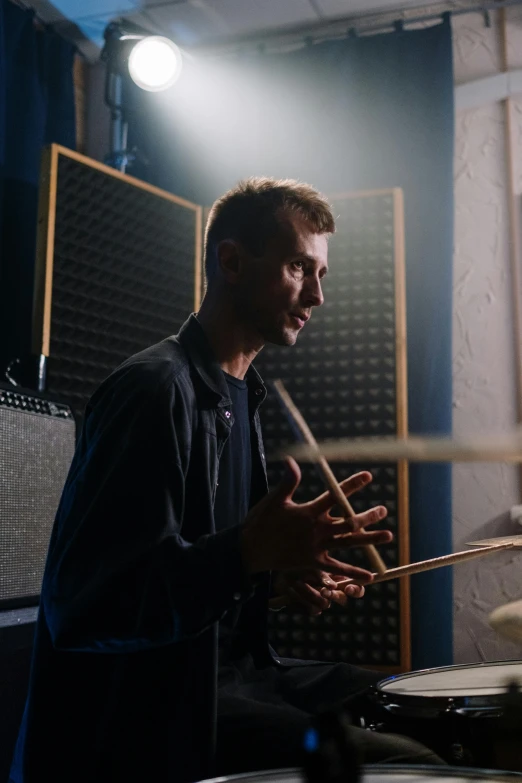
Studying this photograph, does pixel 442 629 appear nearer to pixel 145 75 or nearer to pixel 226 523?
pixel 226 523

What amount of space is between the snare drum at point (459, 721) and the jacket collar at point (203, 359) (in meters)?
0.55

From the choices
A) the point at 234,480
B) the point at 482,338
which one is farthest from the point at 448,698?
the point at 482,338

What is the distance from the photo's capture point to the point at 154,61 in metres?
2.75

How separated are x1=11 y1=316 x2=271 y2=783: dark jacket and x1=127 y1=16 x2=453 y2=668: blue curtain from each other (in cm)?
172

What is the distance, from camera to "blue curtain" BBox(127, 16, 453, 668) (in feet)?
9.15

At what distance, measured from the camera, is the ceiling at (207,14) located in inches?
120

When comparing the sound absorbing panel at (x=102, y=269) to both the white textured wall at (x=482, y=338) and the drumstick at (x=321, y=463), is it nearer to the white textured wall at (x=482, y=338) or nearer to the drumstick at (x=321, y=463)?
the white textured wall at (x=482, y=338)

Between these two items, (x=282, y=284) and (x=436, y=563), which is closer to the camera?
(x=436, y=563)

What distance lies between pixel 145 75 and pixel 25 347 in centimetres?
111

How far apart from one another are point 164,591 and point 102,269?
1740 millimetres

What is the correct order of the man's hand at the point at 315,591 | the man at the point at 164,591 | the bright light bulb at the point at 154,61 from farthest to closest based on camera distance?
the bright light bulb at the point at 154,61
the man's hand at the point at 315,591
the man at the point at 164,591

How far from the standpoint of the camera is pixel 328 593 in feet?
4.34

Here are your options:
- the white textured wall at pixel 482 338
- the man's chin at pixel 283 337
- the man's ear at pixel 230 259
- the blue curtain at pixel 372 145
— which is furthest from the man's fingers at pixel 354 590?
the white textured wall at pixel 482 338

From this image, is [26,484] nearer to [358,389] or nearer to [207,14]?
[358,389]
